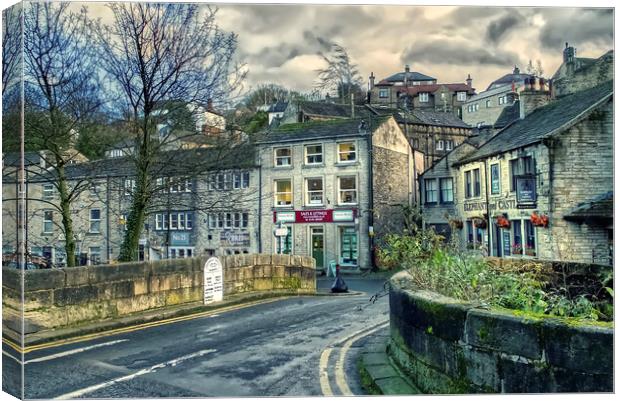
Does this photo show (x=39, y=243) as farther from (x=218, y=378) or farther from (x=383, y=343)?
(x=383, y=343)

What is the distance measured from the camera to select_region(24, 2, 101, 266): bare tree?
17.9ft

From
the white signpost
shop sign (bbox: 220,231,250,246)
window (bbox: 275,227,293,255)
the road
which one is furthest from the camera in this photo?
the white signpost

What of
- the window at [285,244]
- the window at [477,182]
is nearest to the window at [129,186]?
the window at [285,244]

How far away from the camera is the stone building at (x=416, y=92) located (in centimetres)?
636

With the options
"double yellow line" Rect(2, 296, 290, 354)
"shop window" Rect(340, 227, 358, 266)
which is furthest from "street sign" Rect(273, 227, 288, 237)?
"double yellow line" Rect(2, 296, 290, 354)

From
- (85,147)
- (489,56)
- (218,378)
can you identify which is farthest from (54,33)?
(489,56)

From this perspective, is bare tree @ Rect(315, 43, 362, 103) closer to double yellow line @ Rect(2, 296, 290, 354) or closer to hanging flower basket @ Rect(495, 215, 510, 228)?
hanging flower basket @ Rect(495, 215, 510, 228)

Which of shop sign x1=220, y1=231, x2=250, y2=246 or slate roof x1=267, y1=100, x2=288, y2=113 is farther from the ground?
slate roof x1=267, y1=100, x2=288, y2=113

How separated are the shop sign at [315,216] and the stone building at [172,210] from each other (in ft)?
1.45

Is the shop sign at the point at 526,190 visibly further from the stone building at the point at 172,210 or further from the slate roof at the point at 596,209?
the stone building at the point at 172,210

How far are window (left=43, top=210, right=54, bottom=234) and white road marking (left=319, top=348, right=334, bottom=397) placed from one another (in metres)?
3.38

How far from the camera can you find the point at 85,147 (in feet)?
23.3

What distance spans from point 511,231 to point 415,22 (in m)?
2.90

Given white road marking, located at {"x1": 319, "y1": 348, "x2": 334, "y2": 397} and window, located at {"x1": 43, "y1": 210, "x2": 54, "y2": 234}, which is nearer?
white road marking, located at {"x1": 319, "y1": 348, "x2": 334, "y2": 397}
